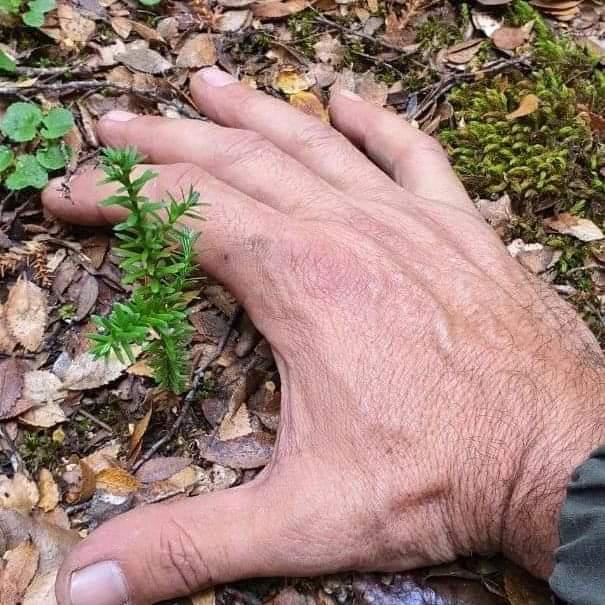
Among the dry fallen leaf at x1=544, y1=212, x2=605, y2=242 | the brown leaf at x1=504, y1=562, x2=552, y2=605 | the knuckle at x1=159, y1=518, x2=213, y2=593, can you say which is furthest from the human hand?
the dry fallen leaf at x1=544, y1=212, x2=605, y2=242

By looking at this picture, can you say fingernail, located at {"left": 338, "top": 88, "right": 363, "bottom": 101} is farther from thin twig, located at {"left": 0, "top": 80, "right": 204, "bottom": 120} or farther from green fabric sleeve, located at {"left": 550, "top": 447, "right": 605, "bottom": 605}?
green fabric sleeve, located at {"left": 550, "top": 447, "right": 605, "bottom": 605}

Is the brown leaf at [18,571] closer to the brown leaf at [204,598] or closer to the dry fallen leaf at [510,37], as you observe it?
the brown leaf at [204,598]

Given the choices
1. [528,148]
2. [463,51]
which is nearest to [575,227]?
[528,148]

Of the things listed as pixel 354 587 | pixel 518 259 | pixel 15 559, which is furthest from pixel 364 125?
pixel 15 559

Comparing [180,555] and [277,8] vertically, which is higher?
[277,8]

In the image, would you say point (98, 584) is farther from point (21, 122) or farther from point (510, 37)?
point (510, 37)

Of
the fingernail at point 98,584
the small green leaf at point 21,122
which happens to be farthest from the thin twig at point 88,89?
the fingernail at point 98,584

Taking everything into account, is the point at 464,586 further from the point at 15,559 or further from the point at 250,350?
the point at 15,559
